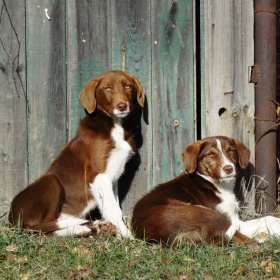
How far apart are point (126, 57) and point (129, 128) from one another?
770 mm

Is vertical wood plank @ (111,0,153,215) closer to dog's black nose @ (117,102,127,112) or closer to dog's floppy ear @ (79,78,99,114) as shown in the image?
dog's floppy ear @ (79,78,99,114)

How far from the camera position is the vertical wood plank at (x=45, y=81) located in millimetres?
6434

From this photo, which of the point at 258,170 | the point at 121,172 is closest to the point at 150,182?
the point at 121,172

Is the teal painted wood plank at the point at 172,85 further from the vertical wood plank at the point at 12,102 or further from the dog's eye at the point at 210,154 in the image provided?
the vertical wood plank at the point at 12,102

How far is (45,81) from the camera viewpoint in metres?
6.49

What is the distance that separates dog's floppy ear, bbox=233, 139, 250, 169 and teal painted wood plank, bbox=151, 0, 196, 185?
64 cm

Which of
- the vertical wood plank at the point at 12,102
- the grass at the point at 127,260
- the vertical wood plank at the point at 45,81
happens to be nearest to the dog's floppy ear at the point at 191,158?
the grass at the point at 127,260

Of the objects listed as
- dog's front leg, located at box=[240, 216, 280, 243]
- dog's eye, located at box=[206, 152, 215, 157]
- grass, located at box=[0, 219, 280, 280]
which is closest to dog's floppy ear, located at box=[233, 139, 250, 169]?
dog's eye, located at box=[206, 152, 215, 157]

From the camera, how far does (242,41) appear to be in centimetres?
662

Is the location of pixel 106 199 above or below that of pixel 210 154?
below

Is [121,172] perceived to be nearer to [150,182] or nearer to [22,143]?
[150,182]

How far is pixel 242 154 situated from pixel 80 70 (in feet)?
6.20

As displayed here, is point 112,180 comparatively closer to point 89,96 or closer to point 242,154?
point 89,96

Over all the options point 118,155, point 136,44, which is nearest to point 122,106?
point 118,155
